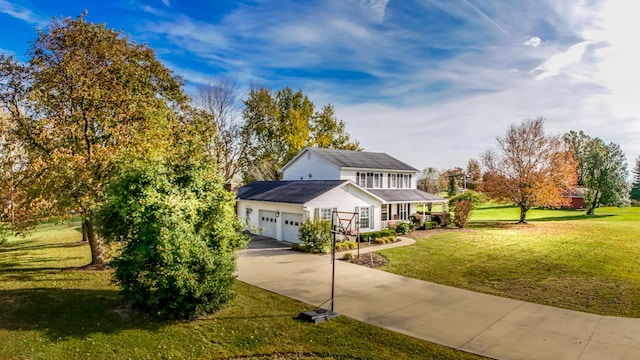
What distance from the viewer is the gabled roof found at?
31.3 m

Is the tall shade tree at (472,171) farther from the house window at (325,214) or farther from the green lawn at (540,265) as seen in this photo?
the house window at (325,214)

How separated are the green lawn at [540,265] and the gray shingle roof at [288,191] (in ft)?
21.0

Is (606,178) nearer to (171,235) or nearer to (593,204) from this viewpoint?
(593,204)

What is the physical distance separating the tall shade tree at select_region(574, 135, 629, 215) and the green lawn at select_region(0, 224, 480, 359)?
52807mm

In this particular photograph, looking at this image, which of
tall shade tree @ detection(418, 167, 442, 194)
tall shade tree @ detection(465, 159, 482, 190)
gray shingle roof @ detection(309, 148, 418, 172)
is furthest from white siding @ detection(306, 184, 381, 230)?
tall shade tree @ detection(465, 159, 482, 190)

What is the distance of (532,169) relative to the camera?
37.7 meters

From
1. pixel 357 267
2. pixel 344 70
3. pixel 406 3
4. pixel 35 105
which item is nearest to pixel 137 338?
pixel 357 267

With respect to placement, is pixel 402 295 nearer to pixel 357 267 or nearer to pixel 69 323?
pixel 357 267

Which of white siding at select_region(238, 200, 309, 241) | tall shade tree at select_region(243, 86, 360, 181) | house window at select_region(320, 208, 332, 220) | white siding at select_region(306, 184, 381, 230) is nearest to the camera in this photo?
white siding at select_region(238, 200, 309, 241)

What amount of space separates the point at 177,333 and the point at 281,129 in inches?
1550

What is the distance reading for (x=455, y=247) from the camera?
23.2 meters

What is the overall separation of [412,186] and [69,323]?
106ft

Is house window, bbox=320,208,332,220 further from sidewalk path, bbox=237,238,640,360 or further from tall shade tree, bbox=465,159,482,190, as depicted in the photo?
tall shade tree, bbox=465,159,482,190

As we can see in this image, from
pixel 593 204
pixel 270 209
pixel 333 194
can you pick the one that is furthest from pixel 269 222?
pixel 593 204
